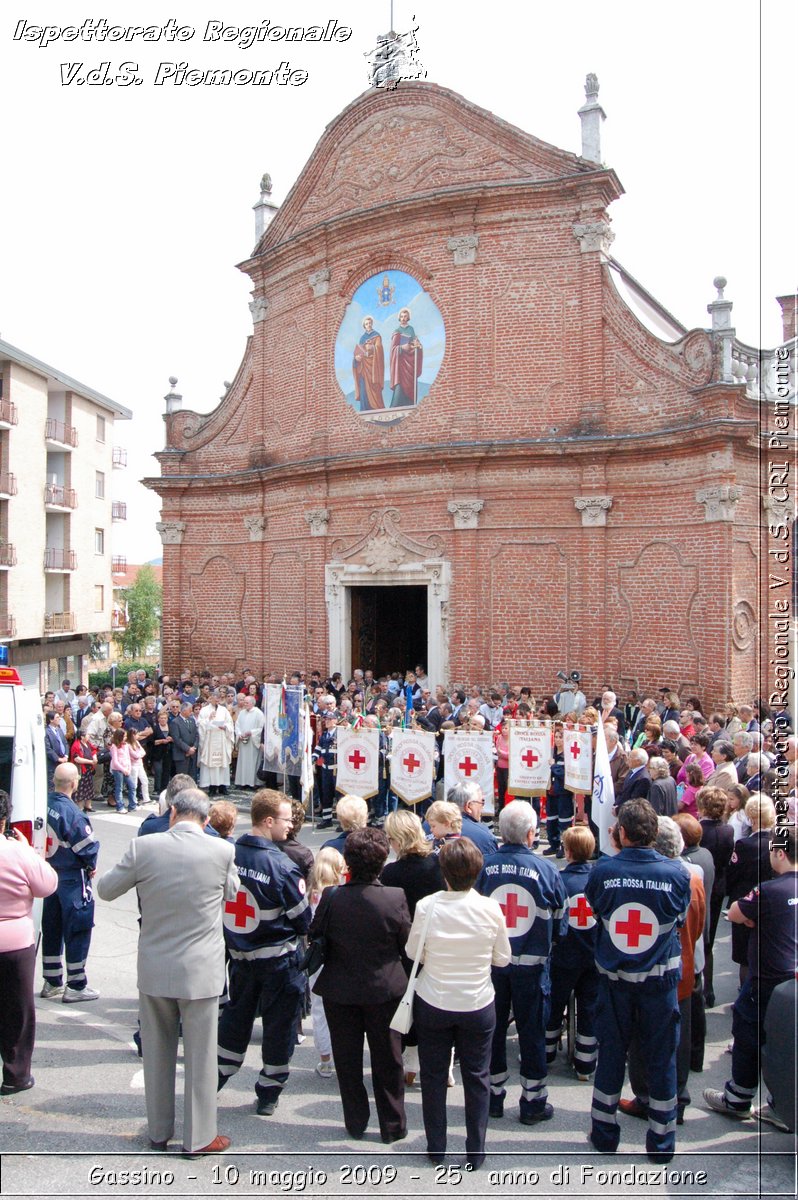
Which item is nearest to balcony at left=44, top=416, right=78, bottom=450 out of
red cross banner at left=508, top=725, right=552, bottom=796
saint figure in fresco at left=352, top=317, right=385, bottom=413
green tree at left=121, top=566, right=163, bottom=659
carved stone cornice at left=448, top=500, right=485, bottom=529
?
saint figure in fresco at left=352, top=317, right=385, bottom=413

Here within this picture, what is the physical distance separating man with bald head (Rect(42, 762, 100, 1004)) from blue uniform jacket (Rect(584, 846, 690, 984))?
158 inches

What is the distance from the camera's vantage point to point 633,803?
5.06 m

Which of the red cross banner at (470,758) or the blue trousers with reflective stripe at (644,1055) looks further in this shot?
the red cross banner at (470,758)

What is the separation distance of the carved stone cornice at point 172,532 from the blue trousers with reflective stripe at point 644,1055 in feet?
66.6

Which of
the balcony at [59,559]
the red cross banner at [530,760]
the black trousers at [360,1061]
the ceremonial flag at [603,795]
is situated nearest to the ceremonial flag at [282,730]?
the red cross banner at [530,760]

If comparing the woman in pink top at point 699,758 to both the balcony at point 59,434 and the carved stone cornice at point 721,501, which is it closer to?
the carved stone cornice at point 721,501

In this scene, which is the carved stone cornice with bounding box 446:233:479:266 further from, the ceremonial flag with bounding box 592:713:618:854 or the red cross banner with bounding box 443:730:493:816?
the ceremonial flag with bounding box 592:713:618:854

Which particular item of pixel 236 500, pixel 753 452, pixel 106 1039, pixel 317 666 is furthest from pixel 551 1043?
pixel 236 500

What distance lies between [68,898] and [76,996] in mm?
780

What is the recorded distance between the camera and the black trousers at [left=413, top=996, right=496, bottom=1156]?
4.73 m

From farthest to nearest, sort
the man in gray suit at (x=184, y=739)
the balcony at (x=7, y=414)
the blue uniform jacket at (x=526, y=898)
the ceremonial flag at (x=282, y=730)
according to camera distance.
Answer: the balcony at (x=7, y=414)
the man in gray suit at (x=184, y=739)
the ceremonial flag at (x=282, y=730)
the blue uniform jacket at (x=526, y=898)

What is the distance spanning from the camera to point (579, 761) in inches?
434

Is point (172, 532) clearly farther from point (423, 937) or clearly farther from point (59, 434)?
point (423, 937)

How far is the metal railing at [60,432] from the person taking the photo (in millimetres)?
Answer: 36656
